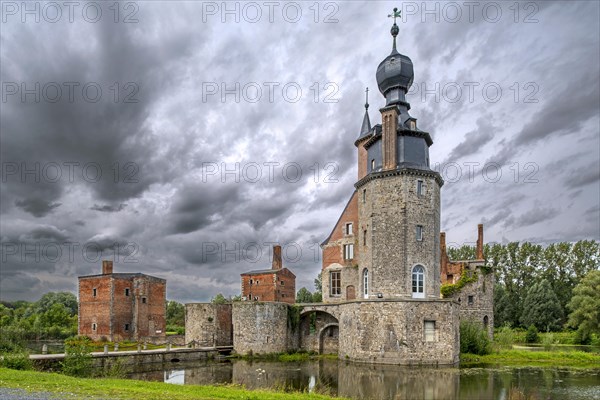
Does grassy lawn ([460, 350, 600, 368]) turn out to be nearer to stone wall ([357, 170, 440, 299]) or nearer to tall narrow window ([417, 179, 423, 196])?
stone wall ([357, 170, 440, 299])

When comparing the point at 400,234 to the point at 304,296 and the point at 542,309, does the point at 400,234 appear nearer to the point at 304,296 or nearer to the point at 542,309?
the point at 542,309

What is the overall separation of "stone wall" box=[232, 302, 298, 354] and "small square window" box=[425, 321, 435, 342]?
35.0 feet

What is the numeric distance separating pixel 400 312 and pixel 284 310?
9892 mm

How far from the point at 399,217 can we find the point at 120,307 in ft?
81.6

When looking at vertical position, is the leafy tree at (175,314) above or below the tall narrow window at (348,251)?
below

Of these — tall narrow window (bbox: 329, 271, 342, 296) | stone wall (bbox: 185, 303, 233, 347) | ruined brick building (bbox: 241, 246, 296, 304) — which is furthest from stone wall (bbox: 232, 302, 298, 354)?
ruined brick building (bbox: 241, 246, 296, 304)

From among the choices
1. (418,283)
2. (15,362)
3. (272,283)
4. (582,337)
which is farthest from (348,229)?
(582,337)

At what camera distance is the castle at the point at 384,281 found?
26609mm

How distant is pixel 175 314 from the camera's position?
234 ft

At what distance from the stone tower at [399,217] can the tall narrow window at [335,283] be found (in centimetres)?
537

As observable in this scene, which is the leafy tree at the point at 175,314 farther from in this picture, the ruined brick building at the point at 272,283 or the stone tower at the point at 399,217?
the stone tower at the point at 399,217

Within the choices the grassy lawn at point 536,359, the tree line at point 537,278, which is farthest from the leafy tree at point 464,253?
the grassy lawn at point 536,359

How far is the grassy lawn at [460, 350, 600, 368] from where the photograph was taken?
27.1m

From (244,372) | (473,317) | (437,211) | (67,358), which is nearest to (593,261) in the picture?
(473,317)
